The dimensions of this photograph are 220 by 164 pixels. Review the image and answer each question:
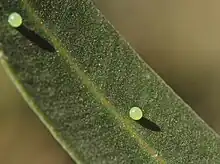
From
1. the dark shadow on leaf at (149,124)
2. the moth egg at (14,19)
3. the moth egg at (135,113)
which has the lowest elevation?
the dark shadow on leaf at (149,124)

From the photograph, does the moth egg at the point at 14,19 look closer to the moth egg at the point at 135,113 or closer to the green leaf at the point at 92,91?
the green leaf at the point at 92,91

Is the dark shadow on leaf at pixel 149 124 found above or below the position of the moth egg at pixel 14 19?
below

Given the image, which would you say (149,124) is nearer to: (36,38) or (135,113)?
(135,113)

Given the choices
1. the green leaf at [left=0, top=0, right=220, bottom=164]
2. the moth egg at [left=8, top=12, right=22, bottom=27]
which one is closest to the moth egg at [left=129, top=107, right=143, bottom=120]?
the green leaf at [left=0, top=0, right=220, bottom=164]

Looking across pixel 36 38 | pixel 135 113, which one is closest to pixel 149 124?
pixel 135 113

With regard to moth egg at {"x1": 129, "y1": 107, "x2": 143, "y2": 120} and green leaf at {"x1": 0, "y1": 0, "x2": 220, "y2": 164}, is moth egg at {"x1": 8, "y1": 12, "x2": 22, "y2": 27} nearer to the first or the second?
green leaf at {"x1": 0, "y1": 0, "x2": 220, "y2": 164}

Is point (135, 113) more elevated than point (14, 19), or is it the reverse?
point (14, 19)

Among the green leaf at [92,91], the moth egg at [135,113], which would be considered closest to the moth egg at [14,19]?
the green leaf at [92,91]
